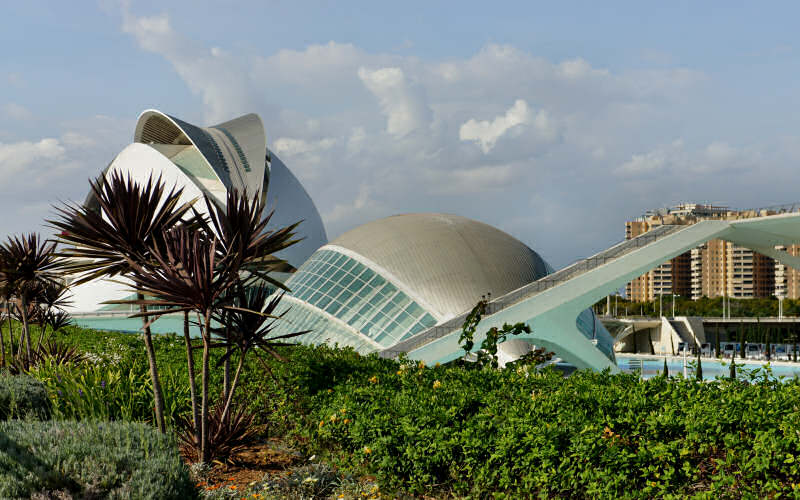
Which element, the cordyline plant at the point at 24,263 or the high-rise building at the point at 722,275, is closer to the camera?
the cordyline plant at the point at 24,263

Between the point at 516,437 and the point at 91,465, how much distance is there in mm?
2838

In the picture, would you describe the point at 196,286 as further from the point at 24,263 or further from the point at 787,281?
the point at 787,281

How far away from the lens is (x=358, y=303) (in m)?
20.5

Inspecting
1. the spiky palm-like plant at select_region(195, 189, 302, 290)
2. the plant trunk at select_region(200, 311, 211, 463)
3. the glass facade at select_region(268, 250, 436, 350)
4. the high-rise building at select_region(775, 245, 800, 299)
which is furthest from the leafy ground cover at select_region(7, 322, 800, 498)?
the high-rise building at select_region(775, 245, 800, 299)

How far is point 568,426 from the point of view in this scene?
441 centimetres

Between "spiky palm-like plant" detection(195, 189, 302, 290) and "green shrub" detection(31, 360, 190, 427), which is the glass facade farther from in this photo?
"spiky palm-like plant" detection(195, 189, 302, 290)

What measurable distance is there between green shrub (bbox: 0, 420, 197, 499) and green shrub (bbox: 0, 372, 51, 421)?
3.59m

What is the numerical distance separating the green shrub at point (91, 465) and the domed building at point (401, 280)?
13.4 m

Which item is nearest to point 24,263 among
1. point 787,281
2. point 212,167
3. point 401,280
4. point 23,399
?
point 23,399

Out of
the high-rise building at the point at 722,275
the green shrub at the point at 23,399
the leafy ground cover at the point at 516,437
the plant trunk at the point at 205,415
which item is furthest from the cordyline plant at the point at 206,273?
the high-rise building at the point at 722,275

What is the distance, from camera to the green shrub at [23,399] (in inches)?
316

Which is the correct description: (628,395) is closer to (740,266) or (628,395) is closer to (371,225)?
(371,225)

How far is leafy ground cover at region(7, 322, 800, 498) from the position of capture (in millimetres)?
3947

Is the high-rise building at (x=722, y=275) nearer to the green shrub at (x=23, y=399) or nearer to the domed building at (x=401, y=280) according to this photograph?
the domed building at (x=401, y=280)
